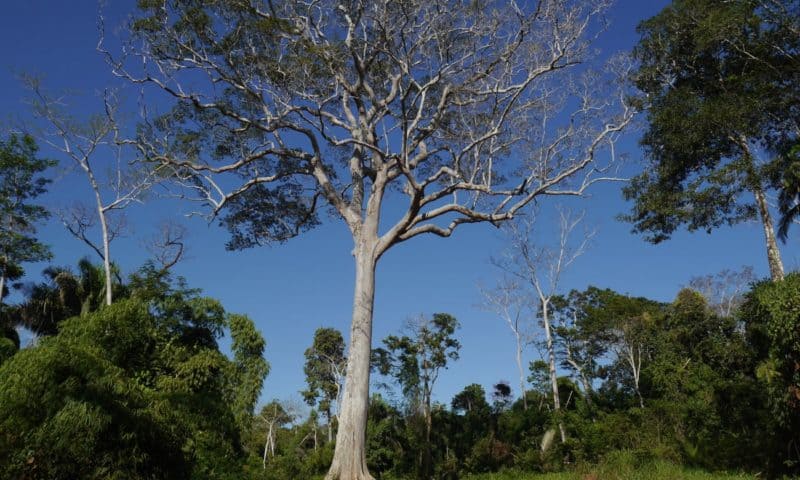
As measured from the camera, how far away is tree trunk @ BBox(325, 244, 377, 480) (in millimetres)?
8484

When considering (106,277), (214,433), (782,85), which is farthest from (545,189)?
(106,277)

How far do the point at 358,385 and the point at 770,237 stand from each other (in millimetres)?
9394

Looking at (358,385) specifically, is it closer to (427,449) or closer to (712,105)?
(712,105)

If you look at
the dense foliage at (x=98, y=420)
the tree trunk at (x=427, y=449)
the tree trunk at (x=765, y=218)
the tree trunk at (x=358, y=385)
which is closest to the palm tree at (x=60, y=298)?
the dense foliage at (x=98, y=420)

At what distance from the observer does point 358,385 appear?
8961mm

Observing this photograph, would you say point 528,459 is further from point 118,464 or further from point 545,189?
point 118,464

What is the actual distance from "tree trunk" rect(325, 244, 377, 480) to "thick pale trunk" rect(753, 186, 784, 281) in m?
8.41

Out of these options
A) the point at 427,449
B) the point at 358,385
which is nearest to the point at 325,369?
the point at 427,449

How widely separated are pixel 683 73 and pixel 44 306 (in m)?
17.7

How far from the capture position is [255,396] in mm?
16000

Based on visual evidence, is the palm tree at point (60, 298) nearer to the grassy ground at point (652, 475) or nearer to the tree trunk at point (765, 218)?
the grassy ground at point (652, 475)

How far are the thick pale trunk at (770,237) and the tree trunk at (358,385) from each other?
331 inches

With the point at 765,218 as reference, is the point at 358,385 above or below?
below

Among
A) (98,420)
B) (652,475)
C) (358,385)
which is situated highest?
(358,385)
